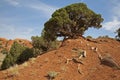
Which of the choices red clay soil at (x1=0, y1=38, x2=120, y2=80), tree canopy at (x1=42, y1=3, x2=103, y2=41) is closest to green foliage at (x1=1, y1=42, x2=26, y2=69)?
tree canopy at (x1=42, y1=3, x2=103, y2=41)

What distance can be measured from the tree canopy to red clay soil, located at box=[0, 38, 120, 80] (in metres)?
2.39

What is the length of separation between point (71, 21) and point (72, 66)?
25.3 ft

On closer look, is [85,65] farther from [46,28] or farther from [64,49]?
[46,28]

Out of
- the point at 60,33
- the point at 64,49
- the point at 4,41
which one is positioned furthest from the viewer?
the point at 4,41

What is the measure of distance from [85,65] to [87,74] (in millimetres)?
1544

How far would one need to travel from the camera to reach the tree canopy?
1034 inches

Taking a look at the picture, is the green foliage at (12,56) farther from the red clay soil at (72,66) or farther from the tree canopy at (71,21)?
the red clay soil at (72,66)

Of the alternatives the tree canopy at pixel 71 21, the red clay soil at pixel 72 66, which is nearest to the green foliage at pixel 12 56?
the tree canopy at pixel 71 21

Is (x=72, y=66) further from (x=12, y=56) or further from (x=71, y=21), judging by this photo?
(x=12, y=56)

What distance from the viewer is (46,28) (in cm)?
2784

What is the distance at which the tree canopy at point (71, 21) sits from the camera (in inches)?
1034

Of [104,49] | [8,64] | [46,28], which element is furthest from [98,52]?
[8,64]

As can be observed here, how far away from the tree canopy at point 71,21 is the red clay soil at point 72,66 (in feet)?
7.85

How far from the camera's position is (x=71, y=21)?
26.3 meters
